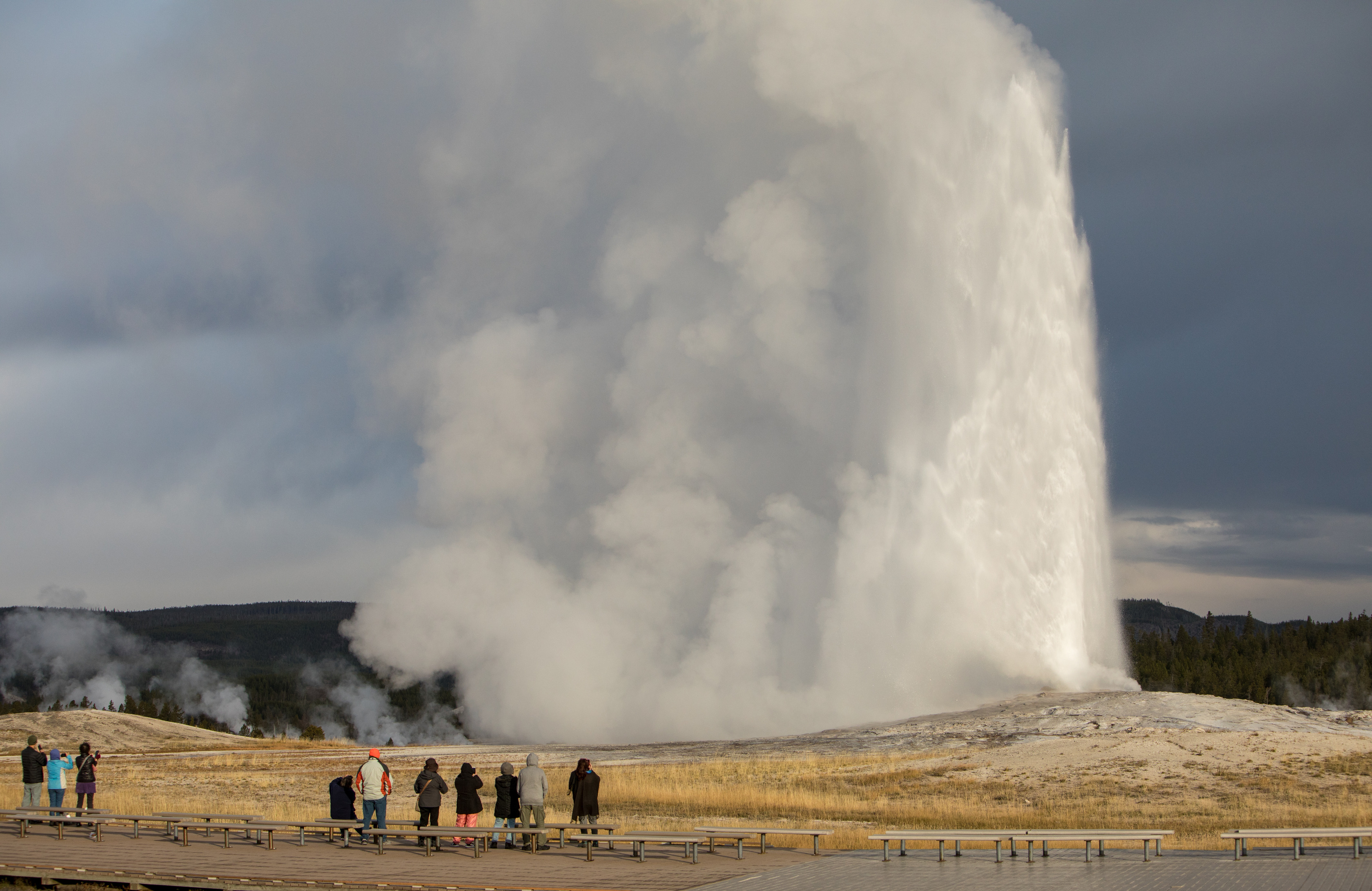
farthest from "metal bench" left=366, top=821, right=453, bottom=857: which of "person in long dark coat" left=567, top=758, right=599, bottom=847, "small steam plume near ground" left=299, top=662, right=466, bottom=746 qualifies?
"small steam plume near ground" left=299, top=662, right=466, bottom=746

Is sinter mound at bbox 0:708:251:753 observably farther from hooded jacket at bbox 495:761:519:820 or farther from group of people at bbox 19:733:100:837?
hooded jacket at bbox 495:761:519:820

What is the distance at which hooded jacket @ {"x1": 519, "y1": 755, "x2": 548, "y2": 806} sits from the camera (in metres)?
20.0

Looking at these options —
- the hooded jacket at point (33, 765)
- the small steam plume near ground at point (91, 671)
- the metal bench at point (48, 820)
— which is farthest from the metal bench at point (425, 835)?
the small steam plume near ground at point (91, 671)

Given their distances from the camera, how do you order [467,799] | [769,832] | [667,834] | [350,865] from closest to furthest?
[350,865] → [667,834] → [769,832] → [467,799]

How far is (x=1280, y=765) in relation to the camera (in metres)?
32.4

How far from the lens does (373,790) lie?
20.3 meters

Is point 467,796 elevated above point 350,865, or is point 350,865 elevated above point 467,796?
point 467,796

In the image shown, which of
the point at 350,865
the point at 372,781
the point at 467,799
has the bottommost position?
the point at 350,865

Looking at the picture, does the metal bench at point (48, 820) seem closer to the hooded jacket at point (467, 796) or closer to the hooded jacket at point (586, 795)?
the hooded jacket at point (467, 796)

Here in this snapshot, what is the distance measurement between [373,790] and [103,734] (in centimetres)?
5954

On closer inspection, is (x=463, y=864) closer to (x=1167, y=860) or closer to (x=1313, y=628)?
(x=1167, y=860)

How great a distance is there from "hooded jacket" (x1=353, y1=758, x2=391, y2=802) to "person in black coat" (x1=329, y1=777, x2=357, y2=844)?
4.26 feet

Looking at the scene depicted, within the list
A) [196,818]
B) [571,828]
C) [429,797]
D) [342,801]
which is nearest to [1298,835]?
[571,828]

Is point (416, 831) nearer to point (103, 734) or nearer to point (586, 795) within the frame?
point (586, 795)
